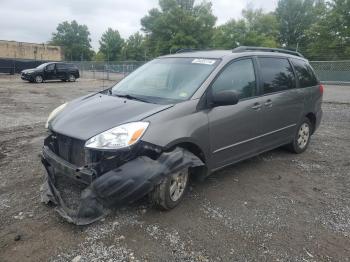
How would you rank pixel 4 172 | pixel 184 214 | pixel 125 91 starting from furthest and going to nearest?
1. pixel 4 172
2. pixel 125 91
3. pixel 184 214

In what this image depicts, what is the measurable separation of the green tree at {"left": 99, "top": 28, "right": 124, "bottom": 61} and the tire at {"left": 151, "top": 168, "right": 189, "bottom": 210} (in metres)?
83.5

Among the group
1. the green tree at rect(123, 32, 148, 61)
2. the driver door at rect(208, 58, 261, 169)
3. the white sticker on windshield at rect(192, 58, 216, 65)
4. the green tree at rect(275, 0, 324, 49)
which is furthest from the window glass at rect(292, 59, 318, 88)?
the green tree at rect(123, 32, 148, 61)

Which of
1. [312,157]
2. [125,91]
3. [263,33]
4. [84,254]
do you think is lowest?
[84,254]

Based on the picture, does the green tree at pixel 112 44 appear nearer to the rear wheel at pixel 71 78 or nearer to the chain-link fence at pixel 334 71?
the rear wheel at pixel 71 78

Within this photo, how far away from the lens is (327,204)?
4062mm

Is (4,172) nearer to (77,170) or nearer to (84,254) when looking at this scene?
(77,170)

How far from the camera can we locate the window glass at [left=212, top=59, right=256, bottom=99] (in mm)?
4207

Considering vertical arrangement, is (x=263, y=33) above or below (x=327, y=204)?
above

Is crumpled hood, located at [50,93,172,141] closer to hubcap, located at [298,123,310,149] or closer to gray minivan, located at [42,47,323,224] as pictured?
gray minivan, located at [42,47,323,224]

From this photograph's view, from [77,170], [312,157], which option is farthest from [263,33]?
[77,170]

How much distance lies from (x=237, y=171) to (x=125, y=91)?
6.72 feet

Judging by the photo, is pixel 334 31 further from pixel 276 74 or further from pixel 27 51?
pixel 27 51

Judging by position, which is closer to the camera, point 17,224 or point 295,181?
point 17,224

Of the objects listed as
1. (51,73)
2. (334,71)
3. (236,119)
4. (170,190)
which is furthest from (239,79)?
(51,73)
